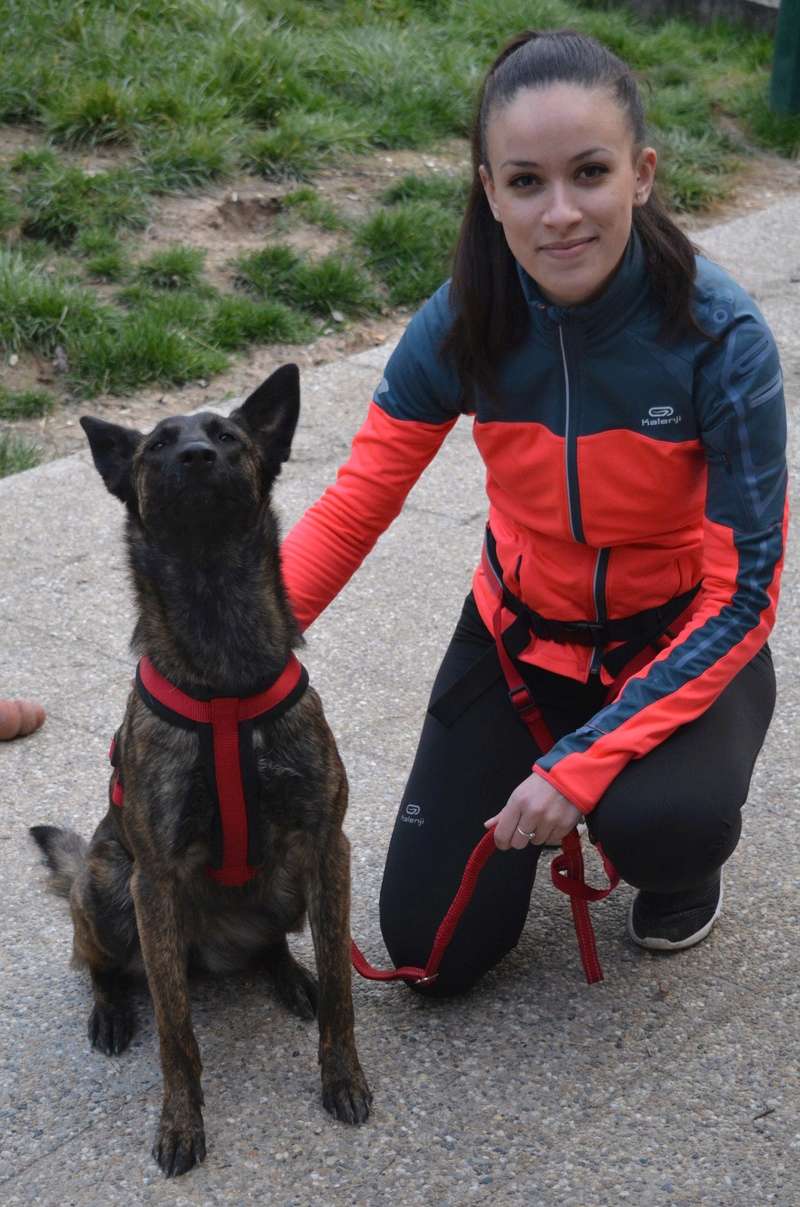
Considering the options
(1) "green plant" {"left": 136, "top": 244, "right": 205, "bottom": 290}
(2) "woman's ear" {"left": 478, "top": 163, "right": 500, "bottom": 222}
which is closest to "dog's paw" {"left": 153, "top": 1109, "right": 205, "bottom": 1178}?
(2) "woman's ear" {"left": 478, "top": 163, "right": 500, "bottom": 222}

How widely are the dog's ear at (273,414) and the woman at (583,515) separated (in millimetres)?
331

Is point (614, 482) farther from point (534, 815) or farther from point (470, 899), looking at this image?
point (470, 899)

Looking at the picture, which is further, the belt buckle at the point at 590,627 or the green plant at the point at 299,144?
the green plant at the point at 299,144

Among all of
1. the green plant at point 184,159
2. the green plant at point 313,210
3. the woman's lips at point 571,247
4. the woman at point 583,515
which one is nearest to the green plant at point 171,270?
the green plant at point 184,159

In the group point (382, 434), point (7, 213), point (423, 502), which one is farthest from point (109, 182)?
point (382, 434)

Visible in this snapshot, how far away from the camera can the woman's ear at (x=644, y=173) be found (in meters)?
2.73

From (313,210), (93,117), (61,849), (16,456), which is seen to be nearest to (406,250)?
(313,210)

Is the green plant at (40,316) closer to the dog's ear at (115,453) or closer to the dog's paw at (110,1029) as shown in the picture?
the dog's ear at (115,453)

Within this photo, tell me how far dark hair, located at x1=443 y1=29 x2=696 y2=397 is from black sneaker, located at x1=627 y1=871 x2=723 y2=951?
1128 millimetres

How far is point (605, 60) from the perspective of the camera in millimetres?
2654

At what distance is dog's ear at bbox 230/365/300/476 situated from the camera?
278 centimetres

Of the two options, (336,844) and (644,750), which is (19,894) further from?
(644,750)

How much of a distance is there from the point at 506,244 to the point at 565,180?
1.03ft

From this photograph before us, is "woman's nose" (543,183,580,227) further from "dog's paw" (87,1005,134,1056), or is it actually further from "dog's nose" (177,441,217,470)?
"dog's paw" (87,1005,134,1056)
